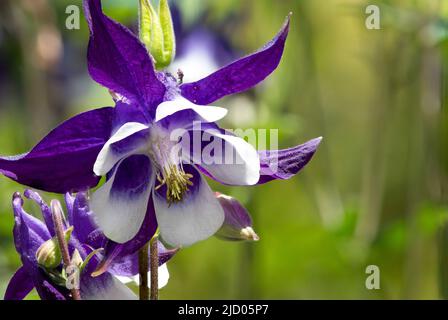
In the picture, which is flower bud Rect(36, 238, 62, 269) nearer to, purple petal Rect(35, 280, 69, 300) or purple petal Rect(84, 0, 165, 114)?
purple petal Rect(35, 280, 69, 300)

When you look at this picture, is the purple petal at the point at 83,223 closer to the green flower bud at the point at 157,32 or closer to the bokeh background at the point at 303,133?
the green flower bud at the point at 157,32

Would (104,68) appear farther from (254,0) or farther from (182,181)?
(254,0)

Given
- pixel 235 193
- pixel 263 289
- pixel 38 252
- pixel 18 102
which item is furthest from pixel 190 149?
pixel 18 102

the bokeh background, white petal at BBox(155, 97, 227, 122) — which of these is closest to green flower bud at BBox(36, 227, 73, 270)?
white petal at BBox(155, 97, 227, 122)

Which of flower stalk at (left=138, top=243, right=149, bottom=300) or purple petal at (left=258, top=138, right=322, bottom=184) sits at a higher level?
purple petal at (left=258, top=138, right=322, bottom=184)

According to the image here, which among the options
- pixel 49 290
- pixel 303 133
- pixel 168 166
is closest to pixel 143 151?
pixel 168 166

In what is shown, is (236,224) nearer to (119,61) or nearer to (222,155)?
(222,155)

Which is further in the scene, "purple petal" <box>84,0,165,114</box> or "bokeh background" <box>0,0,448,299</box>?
"bokeh background" <box>0,0,448,299</box>
